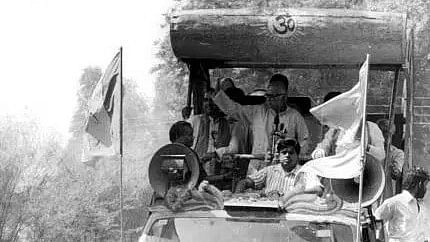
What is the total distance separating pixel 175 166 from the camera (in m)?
7.24

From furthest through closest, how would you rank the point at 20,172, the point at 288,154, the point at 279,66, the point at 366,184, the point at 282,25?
1. the point at 20,172
2. the point at 279,66
3. the point at 282,25
4. the point at 288,154
5. the point at 366,184

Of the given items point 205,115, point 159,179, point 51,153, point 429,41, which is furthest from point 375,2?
point 159,179

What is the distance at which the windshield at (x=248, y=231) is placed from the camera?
642 centimetres

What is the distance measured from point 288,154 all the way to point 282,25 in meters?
1.47

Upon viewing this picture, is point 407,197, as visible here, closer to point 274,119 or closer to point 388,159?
point 388,159

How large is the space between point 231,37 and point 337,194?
2197 mm

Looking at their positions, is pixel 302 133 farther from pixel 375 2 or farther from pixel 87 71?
Answer: pixel 87 71

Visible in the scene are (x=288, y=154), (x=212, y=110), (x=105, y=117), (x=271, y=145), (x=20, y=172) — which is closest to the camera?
(x=288, y=154)

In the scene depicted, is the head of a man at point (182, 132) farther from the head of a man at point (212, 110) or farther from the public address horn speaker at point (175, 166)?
the public address horn speaker at point (175, 166)

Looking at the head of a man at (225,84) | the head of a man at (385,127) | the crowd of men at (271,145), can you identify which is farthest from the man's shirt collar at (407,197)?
the head of a man at (225,84)

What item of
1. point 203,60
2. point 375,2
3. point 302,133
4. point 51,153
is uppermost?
point 375,2

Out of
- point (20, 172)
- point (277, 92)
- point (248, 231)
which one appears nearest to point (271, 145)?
point (277, 92)

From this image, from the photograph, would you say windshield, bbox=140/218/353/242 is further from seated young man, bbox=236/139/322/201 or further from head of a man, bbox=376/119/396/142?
head of a man, bbox=376/119/396/142

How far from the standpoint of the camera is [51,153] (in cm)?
1955
